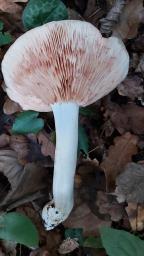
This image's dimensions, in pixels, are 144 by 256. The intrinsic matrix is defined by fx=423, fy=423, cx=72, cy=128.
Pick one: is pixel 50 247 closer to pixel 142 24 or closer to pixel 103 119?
pixel 103 119

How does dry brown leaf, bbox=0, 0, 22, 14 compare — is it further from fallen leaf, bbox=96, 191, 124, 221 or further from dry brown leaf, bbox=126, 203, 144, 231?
dry brown leaf, bbox=126, 203, 144, 231

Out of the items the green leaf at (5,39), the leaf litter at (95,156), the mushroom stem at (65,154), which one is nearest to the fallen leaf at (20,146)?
the leaf litter at (95,156)

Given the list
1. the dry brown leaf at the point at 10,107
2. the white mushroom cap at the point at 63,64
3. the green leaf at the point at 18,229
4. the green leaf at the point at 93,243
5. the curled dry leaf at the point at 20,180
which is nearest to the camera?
the white mushroom cap at the point at 63,64

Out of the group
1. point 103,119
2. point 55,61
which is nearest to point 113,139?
Answer: point 103,119

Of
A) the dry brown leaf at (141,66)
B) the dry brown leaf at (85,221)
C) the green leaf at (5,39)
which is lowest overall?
the dry brown leaf at (85,221)

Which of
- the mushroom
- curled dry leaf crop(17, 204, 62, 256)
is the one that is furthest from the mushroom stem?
curled dry leaf crop(17, 204, 62, 256)

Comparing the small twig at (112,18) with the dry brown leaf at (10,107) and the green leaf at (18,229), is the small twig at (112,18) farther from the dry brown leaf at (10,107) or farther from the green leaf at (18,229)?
the green leaf at (18,229)
